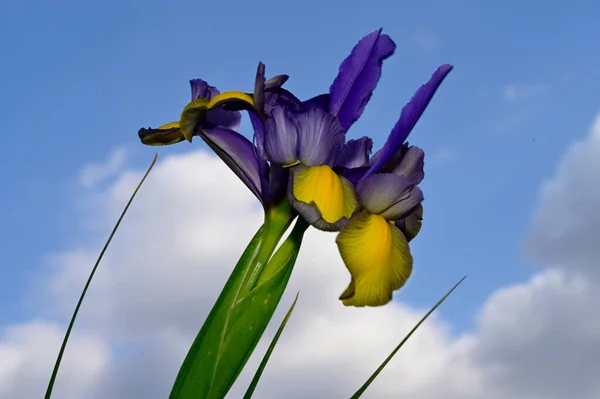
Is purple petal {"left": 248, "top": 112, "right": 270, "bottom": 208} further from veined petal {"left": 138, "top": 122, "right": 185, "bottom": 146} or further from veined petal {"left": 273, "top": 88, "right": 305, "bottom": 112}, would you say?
veined petal {"left": 138, "top": 122, "right": 185, "bottom": 146}

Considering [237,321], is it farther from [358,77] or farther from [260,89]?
[358,77]

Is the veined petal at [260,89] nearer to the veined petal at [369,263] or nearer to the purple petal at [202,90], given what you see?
the purple petal at [202,90]

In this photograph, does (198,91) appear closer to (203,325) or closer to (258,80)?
(258,80)

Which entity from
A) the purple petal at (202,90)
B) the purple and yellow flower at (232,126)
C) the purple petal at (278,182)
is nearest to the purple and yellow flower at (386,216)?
the purple petal at (278,182)

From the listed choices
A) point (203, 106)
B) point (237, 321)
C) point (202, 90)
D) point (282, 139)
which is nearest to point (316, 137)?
point (282, 139)

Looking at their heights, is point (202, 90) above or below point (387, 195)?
above

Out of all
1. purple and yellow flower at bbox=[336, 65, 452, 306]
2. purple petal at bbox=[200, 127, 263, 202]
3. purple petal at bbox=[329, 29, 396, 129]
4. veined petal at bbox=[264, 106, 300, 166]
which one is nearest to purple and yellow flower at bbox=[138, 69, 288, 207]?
purple petal at bbox=[200, 127, 263, 202]

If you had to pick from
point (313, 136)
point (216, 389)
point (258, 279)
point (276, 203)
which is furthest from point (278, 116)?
point (216, 389)
